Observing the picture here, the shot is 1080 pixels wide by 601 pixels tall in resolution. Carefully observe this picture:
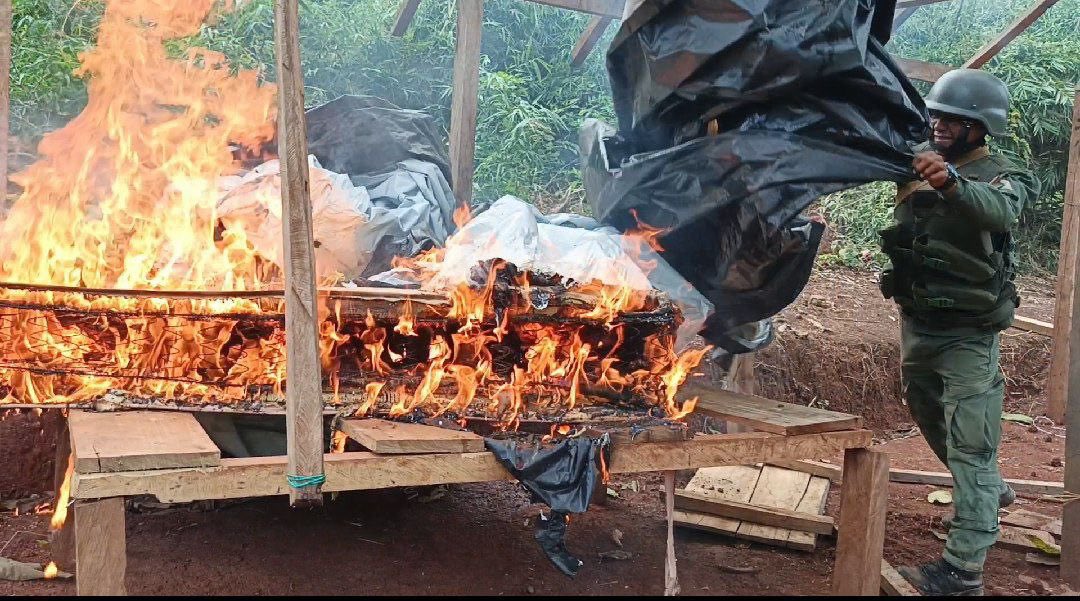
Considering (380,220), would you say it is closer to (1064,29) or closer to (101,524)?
(101,524)

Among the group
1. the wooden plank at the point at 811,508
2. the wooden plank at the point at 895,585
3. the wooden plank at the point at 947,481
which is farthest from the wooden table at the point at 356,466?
the wooden plank at the point at 947,481

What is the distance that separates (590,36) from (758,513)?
392 centimetres

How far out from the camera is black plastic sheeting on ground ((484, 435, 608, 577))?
10.2 ft

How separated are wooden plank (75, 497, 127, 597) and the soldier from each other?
3272mm

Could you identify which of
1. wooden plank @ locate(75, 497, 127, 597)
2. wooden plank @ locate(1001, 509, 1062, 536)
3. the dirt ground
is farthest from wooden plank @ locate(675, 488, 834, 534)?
wooden plank @ locate(75, 497, 127, 597)

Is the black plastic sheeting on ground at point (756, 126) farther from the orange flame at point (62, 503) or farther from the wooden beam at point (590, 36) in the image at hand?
the orange flame at point (62, 503)

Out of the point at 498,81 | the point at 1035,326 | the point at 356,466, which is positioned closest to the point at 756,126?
the point at 356,466

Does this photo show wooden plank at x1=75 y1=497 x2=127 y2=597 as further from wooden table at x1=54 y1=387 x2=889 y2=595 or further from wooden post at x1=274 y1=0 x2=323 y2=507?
wooden post at x1=274 y1=0 x2=323 y2=507

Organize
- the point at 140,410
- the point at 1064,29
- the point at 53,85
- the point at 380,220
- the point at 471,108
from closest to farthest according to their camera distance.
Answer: the point at 140,410
the point at 380,220
the point at 471,108
the point at 53,85
the point at 1064,29

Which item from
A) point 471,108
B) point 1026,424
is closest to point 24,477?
point 471,108

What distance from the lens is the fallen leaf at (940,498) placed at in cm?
508

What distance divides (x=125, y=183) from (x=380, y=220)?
1.33m

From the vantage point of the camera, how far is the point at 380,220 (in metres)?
4.81

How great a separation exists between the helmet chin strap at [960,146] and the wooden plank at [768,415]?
4.44 ft
